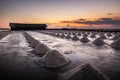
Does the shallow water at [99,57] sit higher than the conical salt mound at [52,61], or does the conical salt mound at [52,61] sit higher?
the conical salt mound at [52,61]

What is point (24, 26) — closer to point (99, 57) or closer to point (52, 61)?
point (99, 57)

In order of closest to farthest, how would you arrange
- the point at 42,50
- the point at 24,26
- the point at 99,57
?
the point at 99,57 < the point at 42,50 < the point at 24,26

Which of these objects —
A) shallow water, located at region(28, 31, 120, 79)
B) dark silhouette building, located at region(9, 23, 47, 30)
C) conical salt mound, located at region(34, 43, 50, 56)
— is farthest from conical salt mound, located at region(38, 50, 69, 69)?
dark silhouette building, located at region(9, 23, 47, 30)

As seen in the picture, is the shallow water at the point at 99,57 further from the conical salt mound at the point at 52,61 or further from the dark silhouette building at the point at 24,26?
the dark silhouette building at the point at 24,26

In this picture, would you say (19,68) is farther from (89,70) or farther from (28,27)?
(28,27)

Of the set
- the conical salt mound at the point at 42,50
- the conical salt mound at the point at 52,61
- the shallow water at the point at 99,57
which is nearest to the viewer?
the shallow water at the point at 99,57

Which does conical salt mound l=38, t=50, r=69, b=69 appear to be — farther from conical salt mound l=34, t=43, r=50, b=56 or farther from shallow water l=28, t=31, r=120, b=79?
conical salt mound l=34, t=43, r=50, b=56

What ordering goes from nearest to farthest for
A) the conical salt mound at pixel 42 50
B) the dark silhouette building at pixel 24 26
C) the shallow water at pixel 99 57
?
1. the shallow water at pixel 99 57
2. the conical salt mound at pixel 42 50
3. the dark silhouette building at pixel 24 26

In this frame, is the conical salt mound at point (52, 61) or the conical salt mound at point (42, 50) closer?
the conical salt mound at point (52, 61)

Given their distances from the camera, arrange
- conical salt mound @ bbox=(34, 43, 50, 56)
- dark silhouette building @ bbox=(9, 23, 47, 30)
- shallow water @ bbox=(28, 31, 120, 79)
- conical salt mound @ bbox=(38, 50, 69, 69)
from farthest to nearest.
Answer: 1. dark silhouette building @ bbox=(9, 23, 47, 30)
2. conical salt mound @ bbox=(34, 43, 50, 56)
3. conical salt mound @ bbox=(38, 50, 69, 69)
4. shallow water @ bbox=(28, 31, 120, 79)

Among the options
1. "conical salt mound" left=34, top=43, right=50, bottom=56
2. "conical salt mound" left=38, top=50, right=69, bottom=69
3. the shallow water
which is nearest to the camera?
the shallow water

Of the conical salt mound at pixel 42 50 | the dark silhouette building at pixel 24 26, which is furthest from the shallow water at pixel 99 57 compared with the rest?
the dark silhouette building at pixel 24 26

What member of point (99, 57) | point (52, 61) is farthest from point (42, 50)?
point (99, 57)

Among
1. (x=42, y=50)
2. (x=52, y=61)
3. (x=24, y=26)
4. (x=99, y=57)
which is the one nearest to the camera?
(x=52, y=61)
